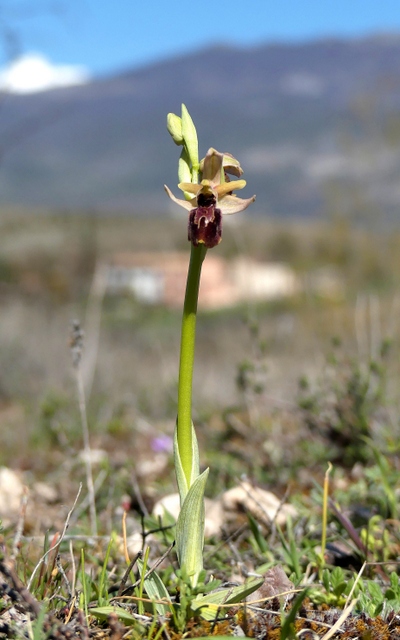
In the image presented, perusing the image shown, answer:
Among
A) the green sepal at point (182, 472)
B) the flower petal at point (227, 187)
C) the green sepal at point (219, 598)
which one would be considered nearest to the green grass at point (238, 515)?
the green sepal at point (219, 598)

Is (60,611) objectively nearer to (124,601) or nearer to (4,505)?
(124,601)

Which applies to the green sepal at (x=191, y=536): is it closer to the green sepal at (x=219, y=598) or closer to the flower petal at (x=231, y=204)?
the green sepal at (x=219, y=598)

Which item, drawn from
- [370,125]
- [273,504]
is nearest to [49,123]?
[273,504]

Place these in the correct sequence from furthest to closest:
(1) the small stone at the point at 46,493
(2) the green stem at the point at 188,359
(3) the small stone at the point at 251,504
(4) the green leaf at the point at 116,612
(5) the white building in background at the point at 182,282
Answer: (5) the white building in background at the point at 182,282 < (1) the small stone at the point at 46,493 < (3) the small stone at the point at 251,504 < (2) the green stem at the point at 188,359 < (4) the green leaf at the point at 116,612

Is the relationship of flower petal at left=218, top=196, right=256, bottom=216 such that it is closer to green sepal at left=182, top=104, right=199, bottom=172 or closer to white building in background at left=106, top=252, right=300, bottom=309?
green sepal at left=182, top=104, right=199, bottom=172

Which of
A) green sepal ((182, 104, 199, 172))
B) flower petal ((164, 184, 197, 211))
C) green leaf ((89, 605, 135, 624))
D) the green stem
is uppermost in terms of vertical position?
green sepal ((182, 104, 199, 172))

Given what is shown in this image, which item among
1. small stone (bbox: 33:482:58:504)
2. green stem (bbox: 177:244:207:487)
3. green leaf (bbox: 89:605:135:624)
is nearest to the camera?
green leaf (bbox: 89:605:135:624)

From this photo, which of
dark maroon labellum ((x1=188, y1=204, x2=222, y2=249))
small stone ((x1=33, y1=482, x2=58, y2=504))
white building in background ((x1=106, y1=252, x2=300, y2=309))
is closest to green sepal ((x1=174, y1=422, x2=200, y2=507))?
dark maroon labellum ((x1=188, y1=204, x2=222, y2=249))
